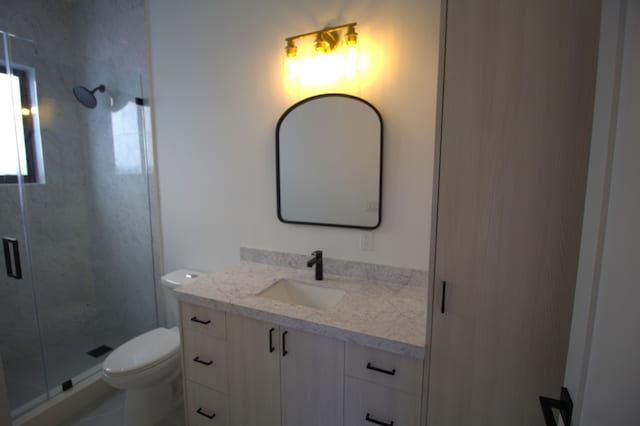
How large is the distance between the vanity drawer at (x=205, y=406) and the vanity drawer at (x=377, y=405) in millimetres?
701

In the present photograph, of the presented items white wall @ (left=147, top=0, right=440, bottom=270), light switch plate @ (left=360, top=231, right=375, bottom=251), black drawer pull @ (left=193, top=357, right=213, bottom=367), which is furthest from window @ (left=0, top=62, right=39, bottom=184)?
light switch plate @ (left=360, top=231, right=375, bottom=251)

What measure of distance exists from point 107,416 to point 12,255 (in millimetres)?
1218

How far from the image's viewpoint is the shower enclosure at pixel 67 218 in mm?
2020

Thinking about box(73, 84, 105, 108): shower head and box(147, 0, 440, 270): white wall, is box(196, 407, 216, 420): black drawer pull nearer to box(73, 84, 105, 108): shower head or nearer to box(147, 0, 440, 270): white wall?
box(147, 0, 440, 270): white wall

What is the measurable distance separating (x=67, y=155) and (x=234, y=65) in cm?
164

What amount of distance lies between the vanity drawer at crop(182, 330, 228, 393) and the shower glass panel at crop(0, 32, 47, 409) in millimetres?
1197

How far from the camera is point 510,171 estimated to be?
87cm

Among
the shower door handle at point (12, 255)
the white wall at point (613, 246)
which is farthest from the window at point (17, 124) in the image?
the white wall at point (613, 246)

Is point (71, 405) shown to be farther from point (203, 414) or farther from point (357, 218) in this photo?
point (357, 218)

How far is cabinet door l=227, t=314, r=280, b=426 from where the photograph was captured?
136 centimetres

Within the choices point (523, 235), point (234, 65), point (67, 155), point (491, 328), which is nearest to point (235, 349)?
point (491, 328)

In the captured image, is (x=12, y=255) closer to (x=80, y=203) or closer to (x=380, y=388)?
(x=80, y=203)

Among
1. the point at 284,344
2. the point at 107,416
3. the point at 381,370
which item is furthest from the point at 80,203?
the point at 381,370

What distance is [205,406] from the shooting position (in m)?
1.59
